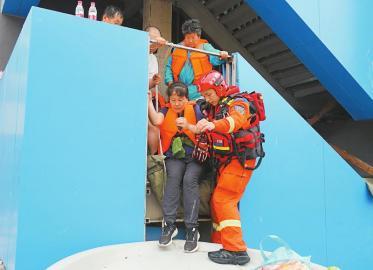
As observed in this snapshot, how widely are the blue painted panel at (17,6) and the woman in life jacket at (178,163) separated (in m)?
2.91

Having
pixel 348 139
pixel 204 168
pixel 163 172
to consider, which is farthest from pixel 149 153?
pixel 348 139

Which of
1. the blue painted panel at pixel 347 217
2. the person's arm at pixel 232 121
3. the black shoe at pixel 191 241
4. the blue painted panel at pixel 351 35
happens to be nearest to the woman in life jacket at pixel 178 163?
the black shoe at pixel 191 241

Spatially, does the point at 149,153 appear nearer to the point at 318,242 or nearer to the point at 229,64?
the point at 229,64

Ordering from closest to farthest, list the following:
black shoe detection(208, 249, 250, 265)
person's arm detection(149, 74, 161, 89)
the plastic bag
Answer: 1. the plastic bag
2. black shoe detection(208, 249, 250, 265)
3. person's arm detection(149, 74, 161, 89)

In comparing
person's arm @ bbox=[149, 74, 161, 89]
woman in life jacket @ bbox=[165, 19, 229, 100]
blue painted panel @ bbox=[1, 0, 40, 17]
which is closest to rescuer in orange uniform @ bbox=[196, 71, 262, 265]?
person's arm @ bbox=[149, 74, 161, 89]

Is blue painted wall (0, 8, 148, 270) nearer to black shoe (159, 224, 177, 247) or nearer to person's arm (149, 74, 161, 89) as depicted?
black shoe (159, 224, 177, 247)

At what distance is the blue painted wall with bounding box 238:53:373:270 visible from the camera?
3424 mm

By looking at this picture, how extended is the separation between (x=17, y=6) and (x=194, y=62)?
2768 mm

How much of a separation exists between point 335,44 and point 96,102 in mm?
3074

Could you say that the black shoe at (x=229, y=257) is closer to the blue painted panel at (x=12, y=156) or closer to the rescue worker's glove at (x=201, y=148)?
the rescue worker's glove at (x=201, y=148)

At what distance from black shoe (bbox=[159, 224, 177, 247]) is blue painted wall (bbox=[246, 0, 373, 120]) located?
2.84 metres

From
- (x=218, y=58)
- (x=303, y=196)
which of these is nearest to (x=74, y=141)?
(x=218, y=58)

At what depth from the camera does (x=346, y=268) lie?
389 centimetres

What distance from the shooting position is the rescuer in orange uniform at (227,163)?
8.41 feet
